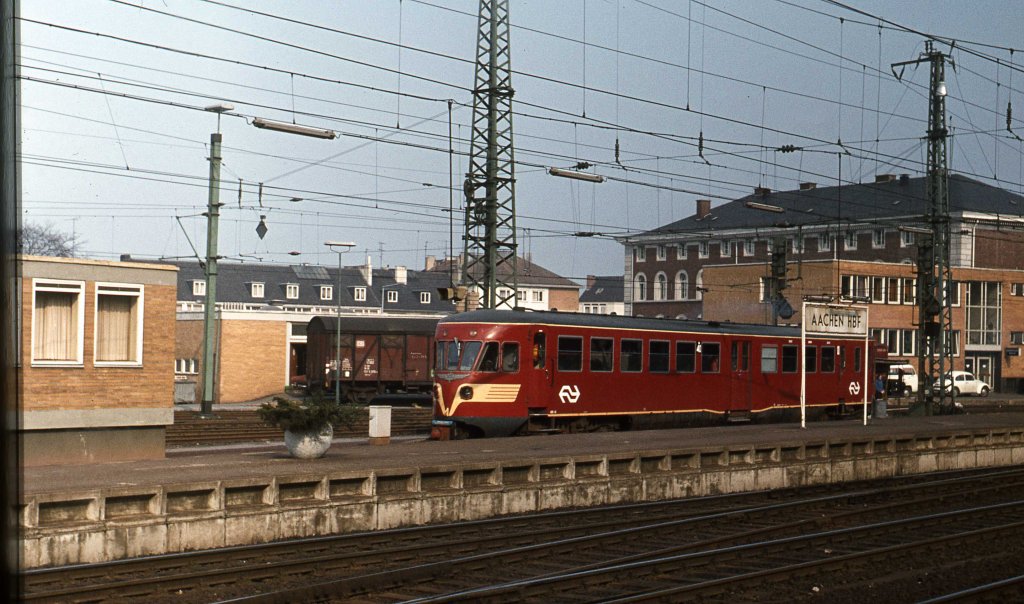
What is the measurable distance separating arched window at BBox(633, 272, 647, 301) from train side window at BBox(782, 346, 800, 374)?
6313cm

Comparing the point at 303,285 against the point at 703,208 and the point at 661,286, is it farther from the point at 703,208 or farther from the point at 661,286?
the point at 703,208

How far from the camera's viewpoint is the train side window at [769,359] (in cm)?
3219

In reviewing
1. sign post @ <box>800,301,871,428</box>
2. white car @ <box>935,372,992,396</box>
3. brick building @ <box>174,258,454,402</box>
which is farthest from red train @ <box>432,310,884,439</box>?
white car @ <box>935,372,992,396</box>

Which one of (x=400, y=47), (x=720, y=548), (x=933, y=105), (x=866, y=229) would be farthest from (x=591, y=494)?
(x=866, y=229)

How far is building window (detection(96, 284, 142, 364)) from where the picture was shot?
20.4 metres

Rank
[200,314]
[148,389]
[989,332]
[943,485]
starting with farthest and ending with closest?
[989,332] → [200,314] → [943,485] → [148,389]

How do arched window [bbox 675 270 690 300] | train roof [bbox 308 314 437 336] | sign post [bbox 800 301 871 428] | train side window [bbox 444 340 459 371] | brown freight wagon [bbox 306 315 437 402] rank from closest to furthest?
train side window [bbox 444 340 459 371], sign post [bbox 800 301 871 428], brown freight wagon [bbox 306 315 437 402], train roof [bbox 308 314 437 336], arched window [bbox 675 270 690 300]

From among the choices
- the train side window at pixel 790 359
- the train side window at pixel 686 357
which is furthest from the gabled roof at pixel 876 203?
the train side window at pixel 686 357

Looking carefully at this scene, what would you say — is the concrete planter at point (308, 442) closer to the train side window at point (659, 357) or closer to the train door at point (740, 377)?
the train side window at point (659, 357)

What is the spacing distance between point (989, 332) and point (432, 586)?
233 ft

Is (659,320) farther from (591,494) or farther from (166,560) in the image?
(166,560)

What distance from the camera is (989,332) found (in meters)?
75.6

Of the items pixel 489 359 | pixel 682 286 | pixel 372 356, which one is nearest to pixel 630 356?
pixel 489 359

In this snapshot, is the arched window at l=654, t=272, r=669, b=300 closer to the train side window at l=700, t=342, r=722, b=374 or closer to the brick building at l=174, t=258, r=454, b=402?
the brick building at l=174, t=258, r=454, b=402
